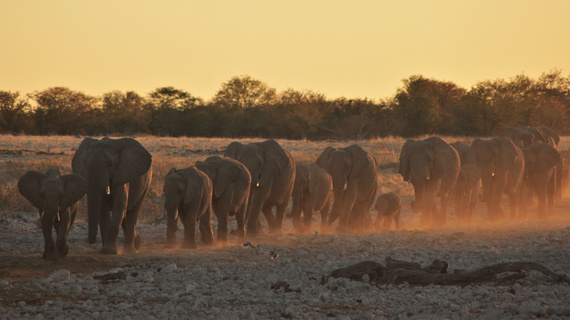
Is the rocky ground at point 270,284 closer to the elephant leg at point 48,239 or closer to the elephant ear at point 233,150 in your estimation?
the elephant leg at point 48,239

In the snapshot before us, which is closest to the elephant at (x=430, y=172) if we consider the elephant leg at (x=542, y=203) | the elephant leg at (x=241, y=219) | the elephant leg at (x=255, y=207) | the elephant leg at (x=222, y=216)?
the elephant leg at (x=255, y=207)

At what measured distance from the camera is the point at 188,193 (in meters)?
12.8

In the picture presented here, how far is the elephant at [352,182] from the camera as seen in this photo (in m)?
18.0

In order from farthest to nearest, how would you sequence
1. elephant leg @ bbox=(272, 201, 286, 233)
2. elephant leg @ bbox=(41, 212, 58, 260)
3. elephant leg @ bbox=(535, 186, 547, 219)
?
1. elephant leg @ bbox=(535, 186, 547, 219)
2. elephant leg @ bbox=(272, 201, 286, 233)
3. elephant leg @ bbox=(41, 212, 58, 260)

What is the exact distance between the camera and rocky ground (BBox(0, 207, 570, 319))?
7.96 metres

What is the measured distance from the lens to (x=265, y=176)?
16.4 m

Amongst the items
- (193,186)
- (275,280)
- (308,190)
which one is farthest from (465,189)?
(275,280)

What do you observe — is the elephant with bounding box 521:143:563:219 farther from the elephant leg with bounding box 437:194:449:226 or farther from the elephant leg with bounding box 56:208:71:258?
the elephant leg with bounding box 56:208:71:258

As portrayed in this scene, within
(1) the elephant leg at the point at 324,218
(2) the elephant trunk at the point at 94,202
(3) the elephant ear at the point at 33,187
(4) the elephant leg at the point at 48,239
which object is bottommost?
(1) the elephant leg at the point at 324,218

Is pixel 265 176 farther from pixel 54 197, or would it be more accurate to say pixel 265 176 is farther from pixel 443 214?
pixel 54 197

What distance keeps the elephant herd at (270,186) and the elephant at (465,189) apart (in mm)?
34

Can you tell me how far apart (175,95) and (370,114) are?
64.9 feet

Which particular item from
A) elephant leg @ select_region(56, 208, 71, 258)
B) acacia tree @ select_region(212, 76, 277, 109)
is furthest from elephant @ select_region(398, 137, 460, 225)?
acacia tree @ select_region(212, 76, 277, 109)

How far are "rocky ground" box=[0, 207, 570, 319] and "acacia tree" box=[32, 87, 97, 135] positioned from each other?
5114 centimetres
